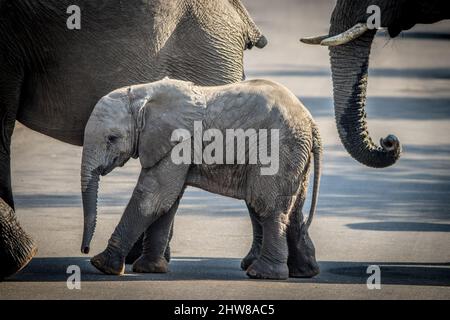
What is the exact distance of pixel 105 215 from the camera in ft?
46.2

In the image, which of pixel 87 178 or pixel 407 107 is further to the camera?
pixel 407 107

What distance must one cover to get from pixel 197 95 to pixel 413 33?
19.9 meters

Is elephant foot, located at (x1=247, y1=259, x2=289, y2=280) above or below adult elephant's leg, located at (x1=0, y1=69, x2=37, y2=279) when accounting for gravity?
below

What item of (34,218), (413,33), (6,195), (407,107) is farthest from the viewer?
(413,33)

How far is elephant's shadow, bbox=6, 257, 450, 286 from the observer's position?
11.4m

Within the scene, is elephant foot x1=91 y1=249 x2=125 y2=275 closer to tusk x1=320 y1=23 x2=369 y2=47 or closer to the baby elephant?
the baby elephant

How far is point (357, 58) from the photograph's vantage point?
12.1 meters

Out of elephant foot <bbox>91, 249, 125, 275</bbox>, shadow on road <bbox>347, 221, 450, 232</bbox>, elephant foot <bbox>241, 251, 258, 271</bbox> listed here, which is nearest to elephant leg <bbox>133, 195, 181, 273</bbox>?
elephant foot <bbox>91, 249, 125, 275</bbox>

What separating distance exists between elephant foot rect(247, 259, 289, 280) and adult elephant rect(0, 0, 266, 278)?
1.65 metres

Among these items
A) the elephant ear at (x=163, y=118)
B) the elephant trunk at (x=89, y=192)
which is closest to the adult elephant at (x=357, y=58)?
the elephant ear at (x=163, y=118)

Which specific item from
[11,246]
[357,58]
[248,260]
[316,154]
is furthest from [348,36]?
[11,246]

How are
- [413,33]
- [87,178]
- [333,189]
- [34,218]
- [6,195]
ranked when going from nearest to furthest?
[87,178] < [6,195] < [34,218] < [333,189] < [413,33]

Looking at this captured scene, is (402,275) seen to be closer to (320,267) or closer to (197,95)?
(320,267)

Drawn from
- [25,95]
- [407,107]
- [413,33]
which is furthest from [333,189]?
[413,33]
